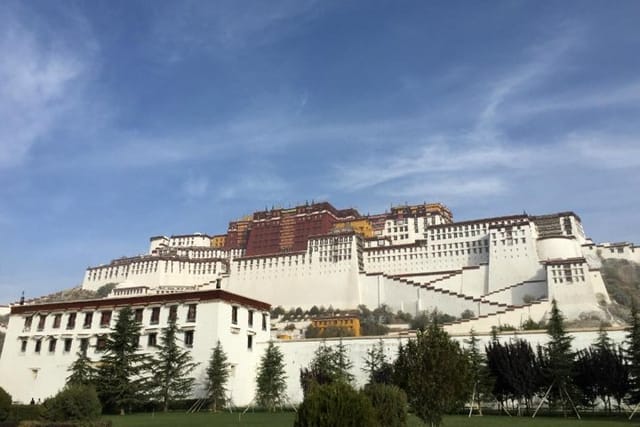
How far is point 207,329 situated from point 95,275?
75077 millimetres

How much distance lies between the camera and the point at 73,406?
1472 centimetres

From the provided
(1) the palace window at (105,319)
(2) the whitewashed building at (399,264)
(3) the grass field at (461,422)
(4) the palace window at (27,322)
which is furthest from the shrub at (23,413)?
(2) the whitewashed building at (399,264)

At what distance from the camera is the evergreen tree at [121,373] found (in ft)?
84.1

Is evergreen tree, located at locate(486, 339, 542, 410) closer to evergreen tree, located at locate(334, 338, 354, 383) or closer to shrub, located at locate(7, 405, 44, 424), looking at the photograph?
evergreen tree, located at locate(334, 338, 354, 383)

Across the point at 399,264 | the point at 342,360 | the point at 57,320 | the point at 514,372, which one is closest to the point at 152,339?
the point at 57,320

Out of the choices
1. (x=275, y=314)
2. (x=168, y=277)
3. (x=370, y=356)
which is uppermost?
(x=168, y=277)

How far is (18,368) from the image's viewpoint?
34469 millimetres

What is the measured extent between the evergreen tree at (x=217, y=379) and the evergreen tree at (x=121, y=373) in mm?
3255

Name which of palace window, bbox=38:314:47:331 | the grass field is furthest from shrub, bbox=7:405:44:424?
palace window, bbox=38:314:47:331

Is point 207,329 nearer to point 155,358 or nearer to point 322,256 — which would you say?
point 155,358

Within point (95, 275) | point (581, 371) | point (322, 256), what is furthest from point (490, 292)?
point (95, 275)

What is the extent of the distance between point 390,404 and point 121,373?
18.9m

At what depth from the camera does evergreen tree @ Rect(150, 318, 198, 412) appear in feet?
88.3

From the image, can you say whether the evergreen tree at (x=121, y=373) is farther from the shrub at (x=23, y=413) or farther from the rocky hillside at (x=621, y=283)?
the rocky hillside at (x=621, y=283)
